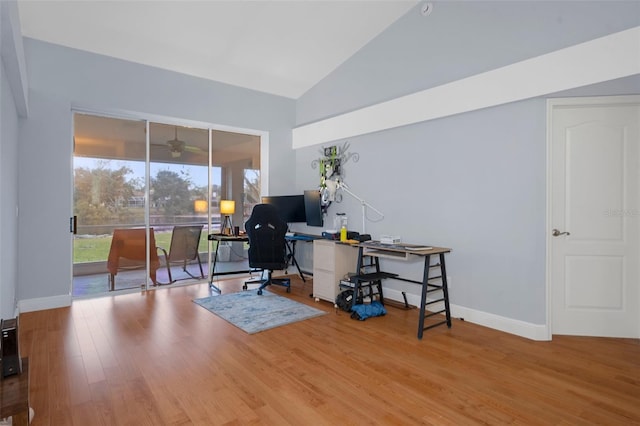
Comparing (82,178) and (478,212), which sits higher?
(82,178)

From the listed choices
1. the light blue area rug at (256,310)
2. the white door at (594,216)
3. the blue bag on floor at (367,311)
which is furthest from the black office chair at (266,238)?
the white door at (594,216)

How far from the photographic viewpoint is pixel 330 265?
4488 millimetres

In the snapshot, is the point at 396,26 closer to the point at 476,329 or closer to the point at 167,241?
the point at 476,329

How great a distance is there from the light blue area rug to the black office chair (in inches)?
13.1

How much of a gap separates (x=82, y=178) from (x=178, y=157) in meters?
1.30

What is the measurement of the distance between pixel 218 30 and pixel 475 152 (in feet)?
11.3

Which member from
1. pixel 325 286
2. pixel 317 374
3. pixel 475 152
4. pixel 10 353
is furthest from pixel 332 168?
pixel 10 353

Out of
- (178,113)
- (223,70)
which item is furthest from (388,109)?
(178,113)

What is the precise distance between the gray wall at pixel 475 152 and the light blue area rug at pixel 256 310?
1.35m

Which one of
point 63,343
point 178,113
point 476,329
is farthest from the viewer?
point 178,113

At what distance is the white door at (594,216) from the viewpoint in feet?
11.0

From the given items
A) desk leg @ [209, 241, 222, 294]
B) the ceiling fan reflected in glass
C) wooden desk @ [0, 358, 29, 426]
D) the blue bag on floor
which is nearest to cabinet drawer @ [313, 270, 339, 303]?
the blue bag on floor

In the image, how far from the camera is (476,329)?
364 centimetres

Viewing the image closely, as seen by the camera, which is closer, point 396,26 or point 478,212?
point 478,212
